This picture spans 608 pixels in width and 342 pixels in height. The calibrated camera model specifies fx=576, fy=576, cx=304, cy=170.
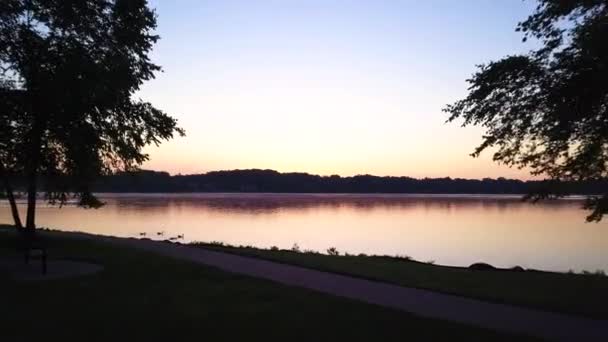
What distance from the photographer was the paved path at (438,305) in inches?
312

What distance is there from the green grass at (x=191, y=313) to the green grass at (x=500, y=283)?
94.0 inches

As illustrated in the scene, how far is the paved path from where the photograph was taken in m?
7.91

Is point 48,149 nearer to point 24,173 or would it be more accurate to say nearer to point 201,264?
point 24,173

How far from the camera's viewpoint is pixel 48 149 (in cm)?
1848

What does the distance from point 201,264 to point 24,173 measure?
Answer: 8.11 metres

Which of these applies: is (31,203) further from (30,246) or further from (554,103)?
(554,103)

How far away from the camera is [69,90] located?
16219mm

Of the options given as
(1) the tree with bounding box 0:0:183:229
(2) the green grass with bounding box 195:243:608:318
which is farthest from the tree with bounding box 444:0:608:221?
(1) the tree with bounding box 0:0:183:229

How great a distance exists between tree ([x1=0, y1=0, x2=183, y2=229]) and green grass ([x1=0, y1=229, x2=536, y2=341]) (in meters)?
5.71

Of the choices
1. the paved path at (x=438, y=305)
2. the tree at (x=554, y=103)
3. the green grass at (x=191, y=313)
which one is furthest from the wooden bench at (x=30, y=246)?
the tree at (x=554, y=103)

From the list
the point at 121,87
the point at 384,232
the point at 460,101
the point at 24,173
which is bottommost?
the point at 384,232

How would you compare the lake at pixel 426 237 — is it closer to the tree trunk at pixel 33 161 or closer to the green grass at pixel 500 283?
the green grass at pixel 500 283

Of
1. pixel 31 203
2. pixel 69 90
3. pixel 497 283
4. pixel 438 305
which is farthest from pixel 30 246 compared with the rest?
pixel 497 283

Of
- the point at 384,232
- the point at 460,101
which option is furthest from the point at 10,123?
the point at 384,232
